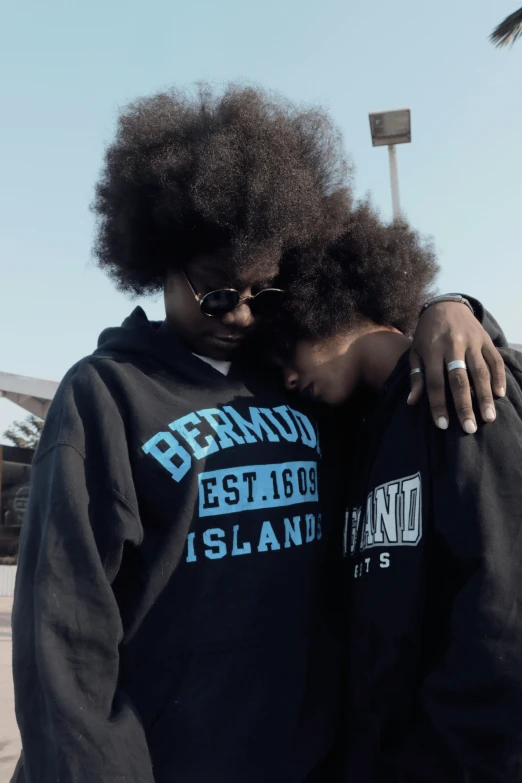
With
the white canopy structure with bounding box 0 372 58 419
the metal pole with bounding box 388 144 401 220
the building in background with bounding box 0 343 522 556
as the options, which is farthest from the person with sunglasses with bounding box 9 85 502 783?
the building in background with bounding box 0 343 522 556

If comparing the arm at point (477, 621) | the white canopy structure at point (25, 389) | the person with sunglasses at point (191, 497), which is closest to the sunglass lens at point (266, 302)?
the person with sunglasses at point (191, 497)

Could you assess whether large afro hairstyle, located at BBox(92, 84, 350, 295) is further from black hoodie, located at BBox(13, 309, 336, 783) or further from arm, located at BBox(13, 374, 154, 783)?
arm, located at BBox(13, 374, 154, 783)

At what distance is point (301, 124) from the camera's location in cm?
209

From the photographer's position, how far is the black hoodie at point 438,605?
1.30 metres

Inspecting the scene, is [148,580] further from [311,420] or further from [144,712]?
[311,420]

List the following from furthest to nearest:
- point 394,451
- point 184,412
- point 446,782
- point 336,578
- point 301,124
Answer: point 301,124, point 336,578, point 184,412, point 394,451, point 446,782

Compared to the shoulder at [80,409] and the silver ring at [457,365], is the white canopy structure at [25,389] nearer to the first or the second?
the shoulder at [80,409]

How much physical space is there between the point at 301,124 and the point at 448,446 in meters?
1.12

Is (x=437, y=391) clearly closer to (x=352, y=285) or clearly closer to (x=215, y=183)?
(x=352, y=285)

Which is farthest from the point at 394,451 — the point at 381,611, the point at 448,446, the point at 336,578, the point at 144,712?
the point at 144,712

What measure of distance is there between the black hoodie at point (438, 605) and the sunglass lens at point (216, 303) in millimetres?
459

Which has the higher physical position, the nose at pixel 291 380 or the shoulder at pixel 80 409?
the nose at pixel 291 380

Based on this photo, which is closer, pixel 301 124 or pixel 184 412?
pixel 184 412

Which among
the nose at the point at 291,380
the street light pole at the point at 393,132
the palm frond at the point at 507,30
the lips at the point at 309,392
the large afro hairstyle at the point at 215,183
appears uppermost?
the palm frond at the point at 507,30
